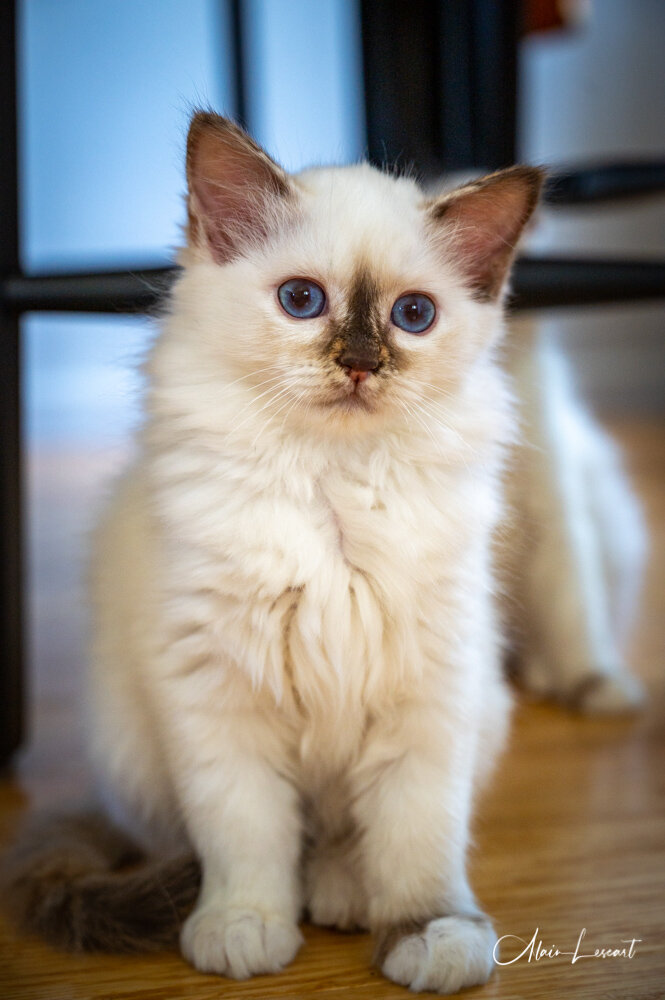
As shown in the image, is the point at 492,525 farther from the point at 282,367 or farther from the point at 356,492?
the point at 282,367

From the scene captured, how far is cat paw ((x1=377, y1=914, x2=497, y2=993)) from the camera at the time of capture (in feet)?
2.70

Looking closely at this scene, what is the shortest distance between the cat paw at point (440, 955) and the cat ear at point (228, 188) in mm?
636

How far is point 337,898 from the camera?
0.95 metres

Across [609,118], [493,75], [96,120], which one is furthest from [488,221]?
[609,118]

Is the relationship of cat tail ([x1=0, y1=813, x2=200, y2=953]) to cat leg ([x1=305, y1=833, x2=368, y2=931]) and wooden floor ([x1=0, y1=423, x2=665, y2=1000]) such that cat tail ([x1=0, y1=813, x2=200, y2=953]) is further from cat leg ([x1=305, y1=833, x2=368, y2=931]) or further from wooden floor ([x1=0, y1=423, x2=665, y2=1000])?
cat leg ([x1=305, y1=833, x2=368, y2=931])

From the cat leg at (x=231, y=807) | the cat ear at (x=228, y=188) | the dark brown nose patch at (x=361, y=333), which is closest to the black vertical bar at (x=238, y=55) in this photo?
the cat ear at (x=228, y=188)

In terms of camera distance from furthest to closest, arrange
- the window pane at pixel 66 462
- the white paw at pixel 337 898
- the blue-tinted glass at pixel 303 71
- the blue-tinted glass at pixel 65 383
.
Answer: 1. the blue-tinted glass at pixel 65 383
2. the blue-tinted glass at pixel 303 71
3. the window pane at pixel 66 462
4. the white paw at pixel 337 898

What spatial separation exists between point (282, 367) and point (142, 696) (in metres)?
0.38

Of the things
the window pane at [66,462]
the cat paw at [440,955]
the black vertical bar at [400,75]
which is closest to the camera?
the cat paw at [440,955]

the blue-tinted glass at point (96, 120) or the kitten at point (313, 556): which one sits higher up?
the blue-tinted glass at point (96, 120)

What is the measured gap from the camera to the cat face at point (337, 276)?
0.86m
